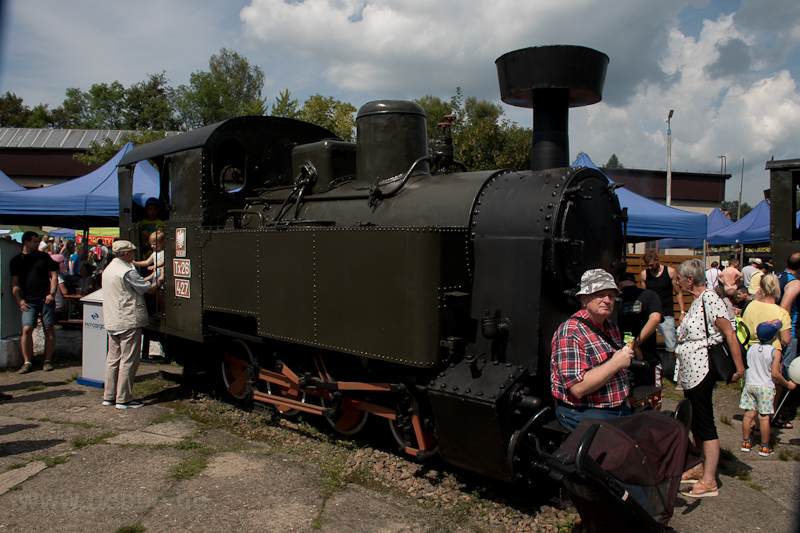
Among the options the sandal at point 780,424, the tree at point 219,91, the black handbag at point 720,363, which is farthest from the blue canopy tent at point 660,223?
the tree at point 219,91

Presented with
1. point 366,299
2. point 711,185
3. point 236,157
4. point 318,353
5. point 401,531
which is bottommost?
point 401,531

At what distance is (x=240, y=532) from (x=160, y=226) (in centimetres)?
487

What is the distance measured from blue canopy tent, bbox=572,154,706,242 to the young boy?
361 centimetres

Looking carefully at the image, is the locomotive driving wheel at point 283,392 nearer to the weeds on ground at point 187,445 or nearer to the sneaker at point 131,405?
the weeds on ground at point 187,445

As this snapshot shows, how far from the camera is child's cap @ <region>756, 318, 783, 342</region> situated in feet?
16.5

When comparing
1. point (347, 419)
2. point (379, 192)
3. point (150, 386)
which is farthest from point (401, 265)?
point (150, 386)

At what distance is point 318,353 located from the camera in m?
4.73

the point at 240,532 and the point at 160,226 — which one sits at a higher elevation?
the point at 160,226

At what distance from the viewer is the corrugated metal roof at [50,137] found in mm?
38094

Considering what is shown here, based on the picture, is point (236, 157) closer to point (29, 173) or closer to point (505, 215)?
point (505, 215)

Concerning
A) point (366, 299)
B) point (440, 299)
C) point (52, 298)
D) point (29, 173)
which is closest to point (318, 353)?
point (366, 299)

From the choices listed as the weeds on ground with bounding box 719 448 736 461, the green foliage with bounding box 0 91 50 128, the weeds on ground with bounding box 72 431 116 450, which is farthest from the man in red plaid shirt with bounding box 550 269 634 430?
the green foliage with bounding box 0 91 50 128

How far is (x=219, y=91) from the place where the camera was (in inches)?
1581

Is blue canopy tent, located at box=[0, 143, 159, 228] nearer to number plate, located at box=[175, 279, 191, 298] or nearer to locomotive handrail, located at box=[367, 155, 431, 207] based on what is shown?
number plate, located at box=[175, 279, 191, 298]
